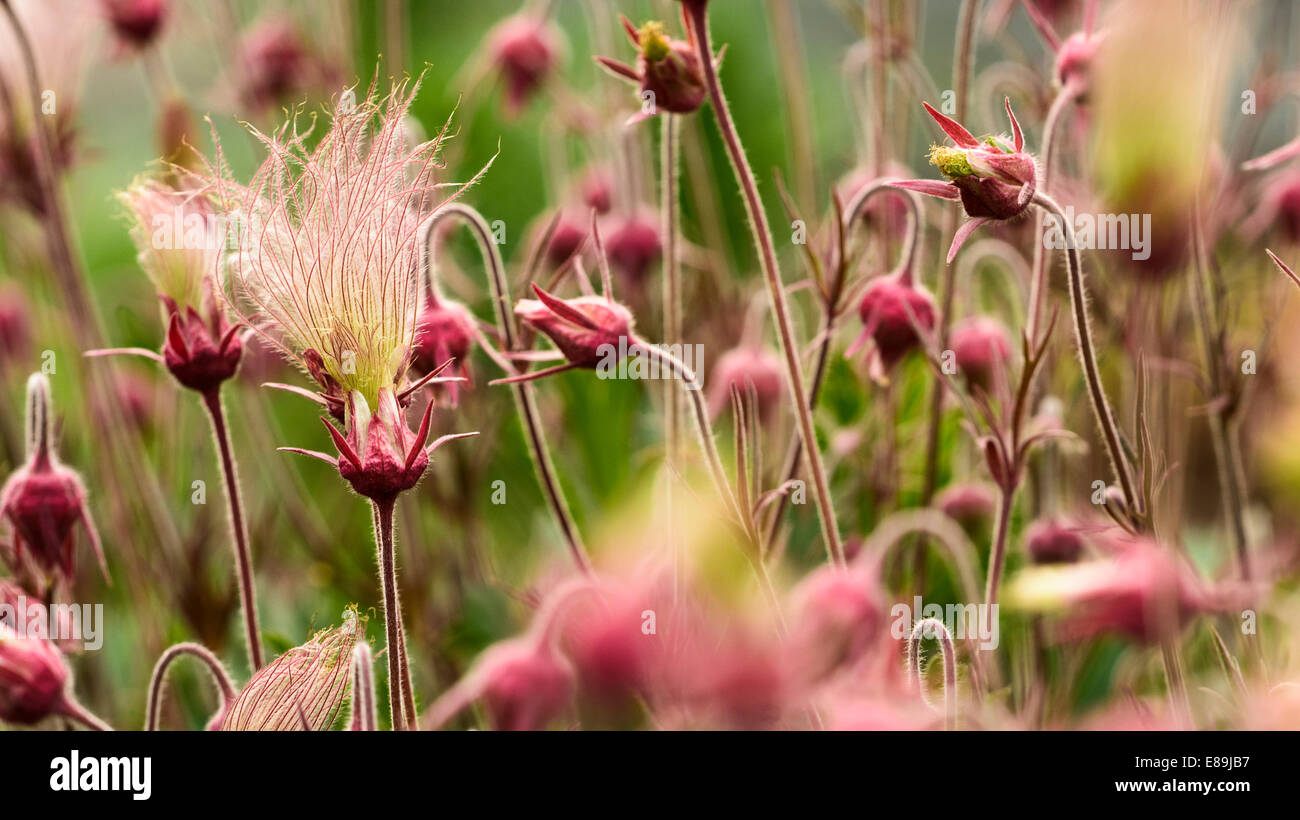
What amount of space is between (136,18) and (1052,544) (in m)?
0.67

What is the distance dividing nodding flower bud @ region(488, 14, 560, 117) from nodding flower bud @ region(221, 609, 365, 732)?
0.54 m


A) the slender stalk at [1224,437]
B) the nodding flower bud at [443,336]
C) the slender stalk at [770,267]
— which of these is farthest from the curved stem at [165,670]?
the slender stalk at [1224,437]

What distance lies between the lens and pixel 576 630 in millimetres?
500

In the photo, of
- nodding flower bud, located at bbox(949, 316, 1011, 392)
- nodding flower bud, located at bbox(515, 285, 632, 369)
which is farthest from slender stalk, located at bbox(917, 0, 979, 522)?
nodding flower bud, located at bbox(515, 285, 632, 369)

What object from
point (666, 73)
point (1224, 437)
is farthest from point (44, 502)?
point (1224, 437)

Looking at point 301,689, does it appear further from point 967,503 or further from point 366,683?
point 967,503

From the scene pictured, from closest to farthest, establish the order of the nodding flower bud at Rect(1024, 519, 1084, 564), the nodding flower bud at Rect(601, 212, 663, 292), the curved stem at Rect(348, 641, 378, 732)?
the curved stem at Rect(348, 641, 378, 732) < the nodding flower bud at Rect(1024, 519, 1084, 564) < the nodding flower bud at Rect(601, 212, 663, 292)

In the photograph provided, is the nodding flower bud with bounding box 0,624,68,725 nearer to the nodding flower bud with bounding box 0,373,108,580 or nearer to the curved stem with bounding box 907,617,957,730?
the nodding flower bud with bounding box 0,373,108,580

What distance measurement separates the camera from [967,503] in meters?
0.69

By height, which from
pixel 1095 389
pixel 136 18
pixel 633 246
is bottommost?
pixel 1095 389

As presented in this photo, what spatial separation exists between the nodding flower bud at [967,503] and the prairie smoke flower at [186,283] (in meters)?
0.41

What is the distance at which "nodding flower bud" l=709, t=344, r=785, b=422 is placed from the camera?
2.28 ft
